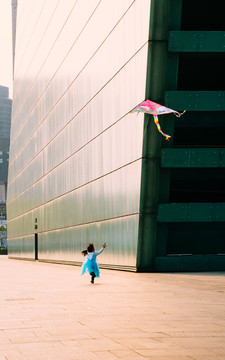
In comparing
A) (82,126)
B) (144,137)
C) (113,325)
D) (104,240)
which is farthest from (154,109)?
(113,325)

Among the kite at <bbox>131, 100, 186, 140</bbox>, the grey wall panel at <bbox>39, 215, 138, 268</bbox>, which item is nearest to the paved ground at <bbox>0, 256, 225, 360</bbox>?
the kite at <bbox>131, 100, 186, 140</bbox>

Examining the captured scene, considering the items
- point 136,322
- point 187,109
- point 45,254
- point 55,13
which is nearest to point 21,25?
point 55,13

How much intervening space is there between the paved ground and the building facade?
9277 mm

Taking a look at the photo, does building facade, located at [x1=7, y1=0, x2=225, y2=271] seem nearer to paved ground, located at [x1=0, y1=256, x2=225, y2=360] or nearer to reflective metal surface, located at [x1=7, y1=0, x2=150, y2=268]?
reflective metal surface, located at [x1=7, y1=0, x2=150, y2=268]

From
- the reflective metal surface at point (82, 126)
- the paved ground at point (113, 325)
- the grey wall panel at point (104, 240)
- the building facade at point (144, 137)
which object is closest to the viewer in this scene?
the paved ground at point (113, 325)

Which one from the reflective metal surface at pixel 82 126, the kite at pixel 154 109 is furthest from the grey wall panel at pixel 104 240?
the kite at pixel 154 109

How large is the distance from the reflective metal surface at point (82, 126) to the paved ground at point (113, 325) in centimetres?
1097

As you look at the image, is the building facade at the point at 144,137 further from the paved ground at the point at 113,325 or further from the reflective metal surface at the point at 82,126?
the paved ground at the point at 113,325

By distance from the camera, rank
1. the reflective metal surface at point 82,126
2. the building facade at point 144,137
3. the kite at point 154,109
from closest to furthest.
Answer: the kite at point 154,109, the building facade at point 144,137, the reflective metal surface at point 82,126

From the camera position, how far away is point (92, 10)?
3428cm

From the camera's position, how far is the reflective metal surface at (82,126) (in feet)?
84.7

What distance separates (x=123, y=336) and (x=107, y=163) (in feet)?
72.5

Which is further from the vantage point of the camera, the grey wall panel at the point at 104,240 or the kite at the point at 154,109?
the grey wall panel at the point at 104,240

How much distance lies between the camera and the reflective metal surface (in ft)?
84.7
